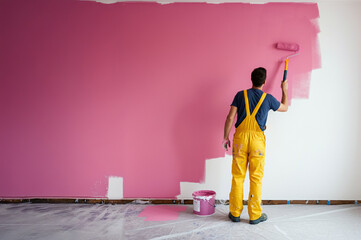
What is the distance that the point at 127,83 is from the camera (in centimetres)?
291

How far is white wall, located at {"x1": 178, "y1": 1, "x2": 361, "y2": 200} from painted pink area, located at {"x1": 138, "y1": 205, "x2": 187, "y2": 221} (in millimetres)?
1012

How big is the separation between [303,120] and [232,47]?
3.67 ft

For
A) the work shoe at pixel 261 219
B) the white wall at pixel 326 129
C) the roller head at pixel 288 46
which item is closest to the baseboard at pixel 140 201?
the white wall at pixel 326 129

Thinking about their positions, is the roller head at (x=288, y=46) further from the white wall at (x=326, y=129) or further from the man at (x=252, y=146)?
the man at (x=252, y=146)

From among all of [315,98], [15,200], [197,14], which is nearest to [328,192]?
[315,98]

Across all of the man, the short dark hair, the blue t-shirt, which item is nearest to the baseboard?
the man

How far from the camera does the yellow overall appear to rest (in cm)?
229

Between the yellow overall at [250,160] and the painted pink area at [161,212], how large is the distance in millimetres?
580

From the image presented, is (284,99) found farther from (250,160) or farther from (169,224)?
(169,224)

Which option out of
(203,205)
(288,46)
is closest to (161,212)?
(203,205)

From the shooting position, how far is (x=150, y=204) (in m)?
2.88

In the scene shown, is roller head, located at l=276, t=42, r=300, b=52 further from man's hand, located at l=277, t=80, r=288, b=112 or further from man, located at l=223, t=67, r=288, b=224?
man, located at l=223, t=67, r=288, b=224

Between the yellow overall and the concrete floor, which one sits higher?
the yellow overall

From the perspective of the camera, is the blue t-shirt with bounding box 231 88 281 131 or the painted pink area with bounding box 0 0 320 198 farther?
the painted pink area with bounding box 0 0 320 198
